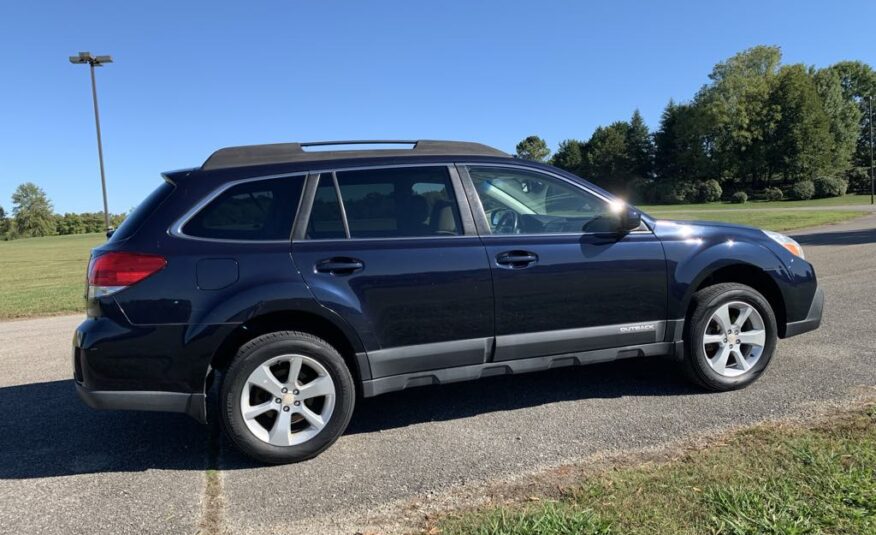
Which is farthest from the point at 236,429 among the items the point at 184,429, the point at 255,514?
the point at 184,429

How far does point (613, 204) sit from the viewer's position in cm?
416

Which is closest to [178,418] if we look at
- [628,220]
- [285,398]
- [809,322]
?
[285,398]

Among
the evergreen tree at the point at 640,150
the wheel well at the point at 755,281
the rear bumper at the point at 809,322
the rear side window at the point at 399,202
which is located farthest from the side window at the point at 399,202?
the evergreen tree at the point at 640,150

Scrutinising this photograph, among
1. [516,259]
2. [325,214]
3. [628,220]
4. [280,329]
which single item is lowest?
[280,329]

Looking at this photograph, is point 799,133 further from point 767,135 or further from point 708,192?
point 708,192

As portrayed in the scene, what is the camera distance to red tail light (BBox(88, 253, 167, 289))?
10.9 feet

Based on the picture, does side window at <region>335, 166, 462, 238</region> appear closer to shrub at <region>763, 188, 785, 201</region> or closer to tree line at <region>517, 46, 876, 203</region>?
tree line at <region>517, 46, 876, 203</region>

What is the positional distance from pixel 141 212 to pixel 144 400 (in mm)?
1107

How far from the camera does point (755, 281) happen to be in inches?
180

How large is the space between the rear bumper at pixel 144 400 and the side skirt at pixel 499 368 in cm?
100

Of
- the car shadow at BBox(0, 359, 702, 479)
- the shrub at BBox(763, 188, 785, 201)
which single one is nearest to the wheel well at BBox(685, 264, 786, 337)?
the car shadow at BBox(0, 359, 702, 479)

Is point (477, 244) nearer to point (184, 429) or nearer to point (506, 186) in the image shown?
point (506, 186)

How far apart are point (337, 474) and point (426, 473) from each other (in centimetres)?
51

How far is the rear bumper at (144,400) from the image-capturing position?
338 cm
